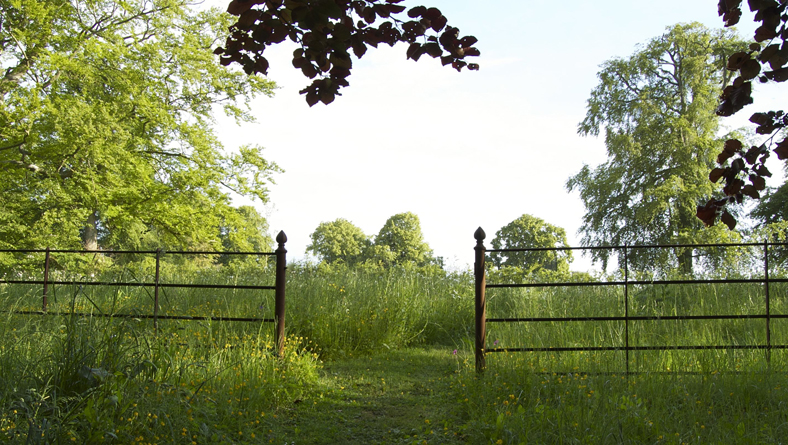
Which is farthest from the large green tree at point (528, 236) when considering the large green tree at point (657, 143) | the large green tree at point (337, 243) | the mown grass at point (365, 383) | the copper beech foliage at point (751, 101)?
the copper beech foliage at point (751, 101)

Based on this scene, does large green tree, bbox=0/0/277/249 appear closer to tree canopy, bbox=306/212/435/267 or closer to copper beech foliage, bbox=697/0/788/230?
copper beech foliage, bbox=697/0/788/230

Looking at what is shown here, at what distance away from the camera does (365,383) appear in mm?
5762

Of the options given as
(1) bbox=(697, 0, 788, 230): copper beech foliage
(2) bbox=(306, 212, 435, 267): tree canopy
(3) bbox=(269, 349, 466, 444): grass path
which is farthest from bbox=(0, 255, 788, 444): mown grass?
(2) bbox=(306, 212, 435, 267): tree canopy

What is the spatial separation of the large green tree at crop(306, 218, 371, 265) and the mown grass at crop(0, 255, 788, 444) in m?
28.7

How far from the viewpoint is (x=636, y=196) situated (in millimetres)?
24844

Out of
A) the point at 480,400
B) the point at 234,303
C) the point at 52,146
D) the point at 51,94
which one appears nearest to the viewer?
the point at 480,400

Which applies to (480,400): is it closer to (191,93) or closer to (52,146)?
→ (52,146)

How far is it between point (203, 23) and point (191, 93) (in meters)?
2.60

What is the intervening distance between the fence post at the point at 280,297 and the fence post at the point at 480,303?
212 centimetres

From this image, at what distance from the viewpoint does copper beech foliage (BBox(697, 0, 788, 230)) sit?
8.84 ft

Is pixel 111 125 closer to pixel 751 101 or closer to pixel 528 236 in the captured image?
pixel 751 101

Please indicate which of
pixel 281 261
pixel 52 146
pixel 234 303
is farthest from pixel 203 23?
pixel 281 261

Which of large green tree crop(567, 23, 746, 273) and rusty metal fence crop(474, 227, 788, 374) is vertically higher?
large green tree crop(567, 23, 746, 273)

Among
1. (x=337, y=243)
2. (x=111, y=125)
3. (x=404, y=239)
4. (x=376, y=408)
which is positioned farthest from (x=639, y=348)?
(x=337, y=243)
